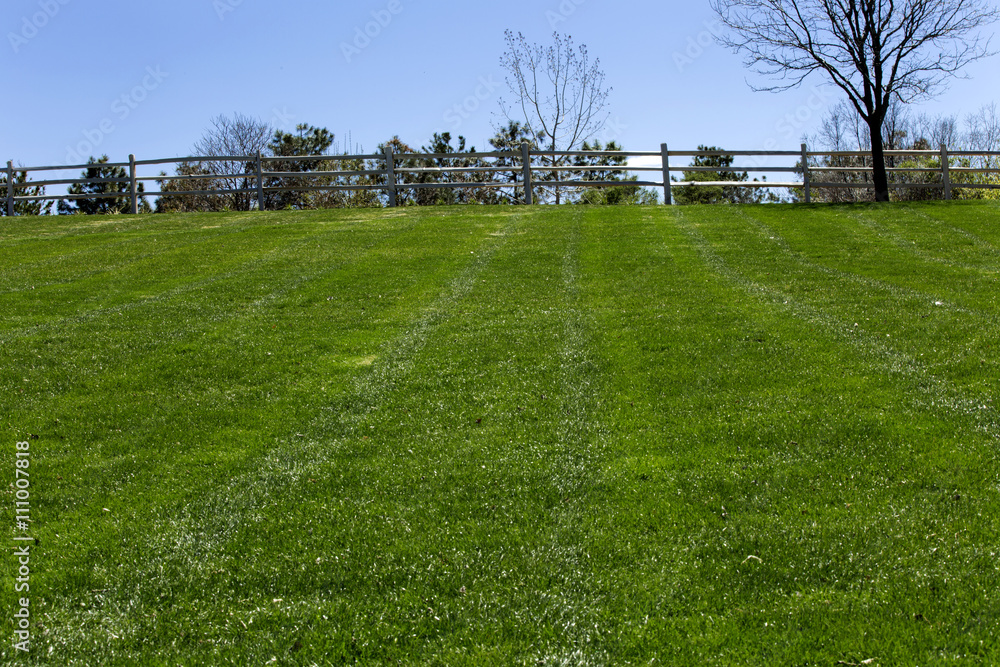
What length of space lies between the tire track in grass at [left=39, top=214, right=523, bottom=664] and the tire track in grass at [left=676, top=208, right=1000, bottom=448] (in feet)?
15.0

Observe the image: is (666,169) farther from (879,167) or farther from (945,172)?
(945,172)

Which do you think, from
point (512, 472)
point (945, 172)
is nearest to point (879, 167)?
point (945, 172)

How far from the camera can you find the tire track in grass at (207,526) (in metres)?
3.78

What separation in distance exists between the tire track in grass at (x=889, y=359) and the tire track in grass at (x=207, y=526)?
15.0 feet

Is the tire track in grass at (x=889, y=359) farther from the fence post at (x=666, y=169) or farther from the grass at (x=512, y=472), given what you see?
the fence post at (x=666, y=169)

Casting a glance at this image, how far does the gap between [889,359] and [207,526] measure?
20.4 feet

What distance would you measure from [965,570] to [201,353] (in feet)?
23.4

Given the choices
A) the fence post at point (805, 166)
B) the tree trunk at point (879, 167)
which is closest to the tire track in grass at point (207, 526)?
the fence post at point (805, 166)

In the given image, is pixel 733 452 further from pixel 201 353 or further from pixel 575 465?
pixel 201 353

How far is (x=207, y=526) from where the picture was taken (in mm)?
4664

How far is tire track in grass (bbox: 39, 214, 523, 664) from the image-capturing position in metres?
3.78

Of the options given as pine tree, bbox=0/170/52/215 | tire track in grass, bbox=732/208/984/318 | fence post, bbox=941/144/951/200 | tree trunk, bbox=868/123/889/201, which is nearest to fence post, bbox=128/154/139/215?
pine tree, bbox=0/170/52/215

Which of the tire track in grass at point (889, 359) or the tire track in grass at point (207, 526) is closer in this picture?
the tire track in grass at point (207, 526)

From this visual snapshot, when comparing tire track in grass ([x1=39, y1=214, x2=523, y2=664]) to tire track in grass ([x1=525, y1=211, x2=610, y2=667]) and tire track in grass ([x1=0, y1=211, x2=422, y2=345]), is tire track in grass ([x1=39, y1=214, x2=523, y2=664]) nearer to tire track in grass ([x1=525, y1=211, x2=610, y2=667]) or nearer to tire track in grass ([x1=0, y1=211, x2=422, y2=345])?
tire track in grass ([x1=525, y1=211, x2=610, y2=667])
